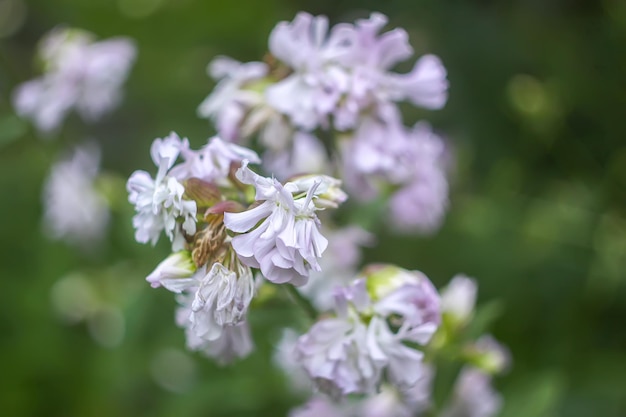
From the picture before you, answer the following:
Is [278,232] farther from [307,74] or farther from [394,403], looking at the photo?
[394,403]

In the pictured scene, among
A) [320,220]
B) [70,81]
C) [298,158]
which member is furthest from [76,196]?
[320,220]

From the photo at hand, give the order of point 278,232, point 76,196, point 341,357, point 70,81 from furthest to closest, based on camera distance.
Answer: point 76,196 → point 70,81 → point 341,357 → point 278,232

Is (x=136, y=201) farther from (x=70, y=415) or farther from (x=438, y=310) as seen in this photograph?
(x=70, y=415)

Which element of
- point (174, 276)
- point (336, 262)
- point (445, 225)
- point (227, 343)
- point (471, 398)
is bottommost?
point (445, 225)

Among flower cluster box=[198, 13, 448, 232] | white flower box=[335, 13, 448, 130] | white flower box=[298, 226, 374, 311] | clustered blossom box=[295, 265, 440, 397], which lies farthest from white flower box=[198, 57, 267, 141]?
clustered blossom box=[295, 265, 440, 397]

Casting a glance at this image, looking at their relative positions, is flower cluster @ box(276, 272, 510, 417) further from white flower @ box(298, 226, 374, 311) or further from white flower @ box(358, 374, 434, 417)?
white flower @ box(298, 226, 374, 311)

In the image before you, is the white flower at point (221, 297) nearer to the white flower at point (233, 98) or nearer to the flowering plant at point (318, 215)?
the flowering plant at point (318, 215)

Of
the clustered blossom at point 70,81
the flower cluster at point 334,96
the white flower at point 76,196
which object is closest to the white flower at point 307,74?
the flower cluster at point 334,96
